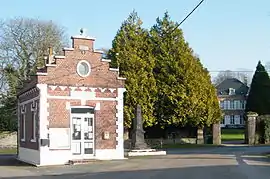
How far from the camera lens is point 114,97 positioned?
2922 cm

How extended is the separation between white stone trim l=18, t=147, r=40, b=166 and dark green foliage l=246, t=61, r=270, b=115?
146 feet

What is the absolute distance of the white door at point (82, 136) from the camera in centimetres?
2775

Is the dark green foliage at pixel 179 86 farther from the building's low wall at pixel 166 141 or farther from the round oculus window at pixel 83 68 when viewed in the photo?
the round oculus window at pixel 83 68

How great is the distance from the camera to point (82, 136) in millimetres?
28062

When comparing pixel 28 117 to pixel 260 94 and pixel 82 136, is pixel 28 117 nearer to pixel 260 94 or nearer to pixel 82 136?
pixel 82 136

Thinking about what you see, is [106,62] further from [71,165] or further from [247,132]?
[247,132]

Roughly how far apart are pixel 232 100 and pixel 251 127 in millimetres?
49195

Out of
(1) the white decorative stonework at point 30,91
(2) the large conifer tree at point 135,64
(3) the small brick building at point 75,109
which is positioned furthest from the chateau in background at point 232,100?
(3) the small brick building at point 75,109

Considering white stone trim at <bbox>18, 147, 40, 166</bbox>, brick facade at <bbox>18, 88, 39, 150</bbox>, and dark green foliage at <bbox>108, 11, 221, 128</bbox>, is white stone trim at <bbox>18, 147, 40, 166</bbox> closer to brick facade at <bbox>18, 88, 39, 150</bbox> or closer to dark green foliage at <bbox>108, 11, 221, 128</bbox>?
brick facade at <bbox>18, 88, 39, 150</bbox>

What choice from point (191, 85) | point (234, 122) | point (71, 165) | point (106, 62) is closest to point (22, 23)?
point (191, 85)

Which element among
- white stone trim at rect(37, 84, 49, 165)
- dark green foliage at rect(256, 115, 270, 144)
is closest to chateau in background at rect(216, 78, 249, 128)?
dark green foliage at rect(256, 115, 270, 144)

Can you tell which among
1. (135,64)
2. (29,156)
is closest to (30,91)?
(29,156)

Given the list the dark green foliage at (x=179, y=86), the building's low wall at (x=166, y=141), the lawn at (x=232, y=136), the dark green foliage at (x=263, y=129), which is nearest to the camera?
the building's low wall at (x=166, y=141)

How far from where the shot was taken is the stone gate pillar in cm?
4950
